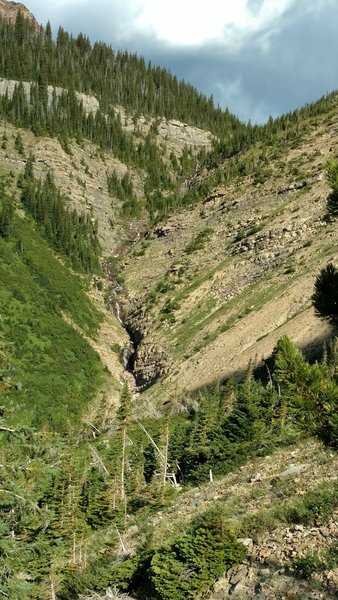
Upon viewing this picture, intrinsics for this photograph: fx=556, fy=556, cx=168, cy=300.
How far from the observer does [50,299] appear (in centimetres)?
7650

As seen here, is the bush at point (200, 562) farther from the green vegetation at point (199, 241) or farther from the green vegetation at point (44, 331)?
the green vegetation at point (199, 241)

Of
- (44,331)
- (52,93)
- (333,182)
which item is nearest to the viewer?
(333,182)

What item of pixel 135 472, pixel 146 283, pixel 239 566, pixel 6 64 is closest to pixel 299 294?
pixel 135 472

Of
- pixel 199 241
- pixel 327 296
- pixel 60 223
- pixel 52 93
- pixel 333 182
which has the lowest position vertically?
pixel 327 296

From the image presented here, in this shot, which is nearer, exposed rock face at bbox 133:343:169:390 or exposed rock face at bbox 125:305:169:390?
exposed rock face at bbox 133:343:169:390

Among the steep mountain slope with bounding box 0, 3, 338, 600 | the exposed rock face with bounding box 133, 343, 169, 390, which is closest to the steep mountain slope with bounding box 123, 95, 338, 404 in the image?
the exposed rock face with bounding box 133, 343, 169, 390

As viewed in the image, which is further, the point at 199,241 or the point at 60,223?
the point at 60,223

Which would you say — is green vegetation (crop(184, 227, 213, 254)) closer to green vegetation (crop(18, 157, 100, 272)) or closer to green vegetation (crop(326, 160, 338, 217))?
green vegetation (crop(18, 157, 100, 272))

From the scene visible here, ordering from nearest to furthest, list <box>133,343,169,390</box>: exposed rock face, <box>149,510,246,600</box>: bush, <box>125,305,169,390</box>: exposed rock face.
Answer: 1. <box>149,510,246,600</box>: bush
2. <box>133,343,169,390</box>: exposed rock face
3. <box>125,305,169,390</box>: exposed rock face

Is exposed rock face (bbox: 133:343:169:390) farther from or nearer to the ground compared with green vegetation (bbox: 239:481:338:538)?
nearer to the ground

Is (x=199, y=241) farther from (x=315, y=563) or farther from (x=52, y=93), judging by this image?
(x=52, y=93)

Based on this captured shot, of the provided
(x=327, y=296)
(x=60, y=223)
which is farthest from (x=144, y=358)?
(x=327, y=296)

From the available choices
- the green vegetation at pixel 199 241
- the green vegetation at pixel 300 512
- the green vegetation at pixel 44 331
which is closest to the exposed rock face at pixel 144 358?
the green vegetation at pixel 44 331

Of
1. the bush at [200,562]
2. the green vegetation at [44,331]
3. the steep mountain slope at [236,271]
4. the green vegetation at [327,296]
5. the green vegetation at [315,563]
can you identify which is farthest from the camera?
the green vegetation at [44,331]
